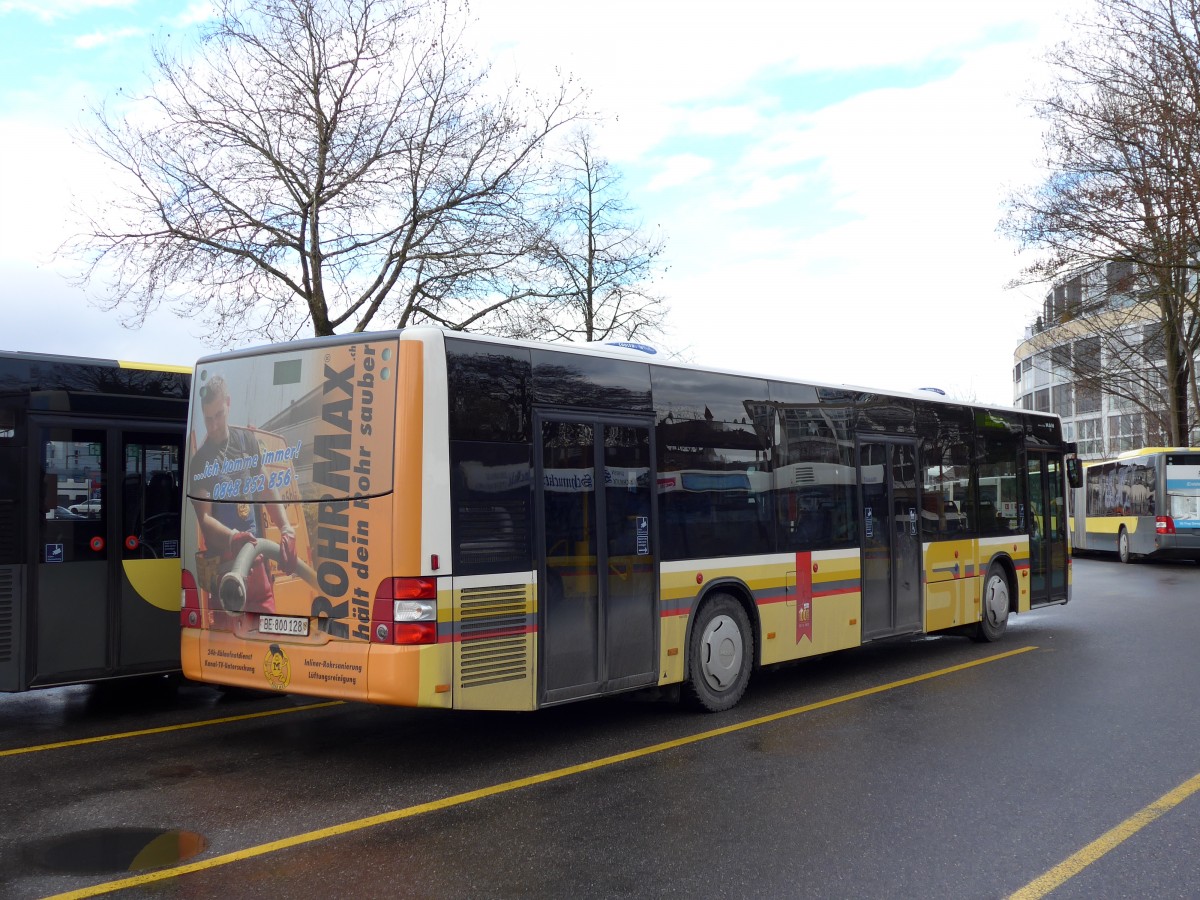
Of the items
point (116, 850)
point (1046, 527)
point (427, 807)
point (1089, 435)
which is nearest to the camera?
point (116, 850)

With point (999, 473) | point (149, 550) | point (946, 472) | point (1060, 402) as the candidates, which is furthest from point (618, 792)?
point (1060, 402)

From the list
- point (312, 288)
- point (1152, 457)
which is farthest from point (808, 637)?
point (1152, 457)

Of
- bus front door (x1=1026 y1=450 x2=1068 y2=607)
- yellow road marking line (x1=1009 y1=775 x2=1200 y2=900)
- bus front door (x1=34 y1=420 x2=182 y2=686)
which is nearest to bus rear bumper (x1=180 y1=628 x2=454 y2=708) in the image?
bus front door (x1=34 y1=420 x2=182 y2=686)

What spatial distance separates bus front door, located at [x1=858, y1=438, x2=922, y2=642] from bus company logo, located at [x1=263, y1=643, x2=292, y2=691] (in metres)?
5.91

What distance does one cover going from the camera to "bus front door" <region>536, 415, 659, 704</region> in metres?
7.63

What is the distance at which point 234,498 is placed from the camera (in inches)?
308

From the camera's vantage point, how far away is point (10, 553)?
8.61 meters

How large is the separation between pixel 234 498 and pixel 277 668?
48.4 inches

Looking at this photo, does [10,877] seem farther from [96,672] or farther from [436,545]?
[96,672]

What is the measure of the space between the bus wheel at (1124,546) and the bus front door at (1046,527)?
58.1ft

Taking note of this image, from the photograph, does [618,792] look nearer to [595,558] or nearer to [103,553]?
[595,558]

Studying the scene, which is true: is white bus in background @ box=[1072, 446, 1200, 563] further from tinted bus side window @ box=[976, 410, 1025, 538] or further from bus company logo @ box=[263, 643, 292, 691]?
bus company logo @ box=[263, 643, 292, 691]

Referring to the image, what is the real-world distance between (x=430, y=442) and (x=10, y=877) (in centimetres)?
312

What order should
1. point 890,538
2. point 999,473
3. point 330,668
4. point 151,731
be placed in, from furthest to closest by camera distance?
1. point 999,473
2. point 890,538
3. point 151,731
4. point 330,668
